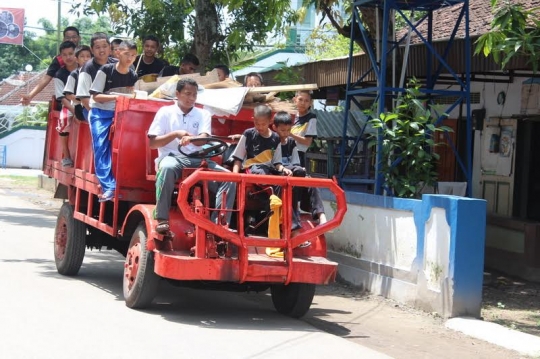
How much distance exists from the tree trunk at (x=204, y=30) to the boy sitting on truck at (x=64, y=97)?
12.5 ft

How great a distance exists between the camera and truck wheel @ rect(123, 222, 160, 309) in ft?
26.4

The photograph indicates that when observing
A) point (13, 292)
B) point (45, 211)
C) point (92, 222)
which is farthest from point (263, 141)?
point (45, 211)

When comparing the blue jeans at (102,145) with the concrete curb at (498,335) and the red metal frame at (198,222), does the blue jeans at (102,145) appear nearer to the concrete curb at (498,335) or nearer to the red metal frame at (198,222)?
the red metal frame at (198,222)

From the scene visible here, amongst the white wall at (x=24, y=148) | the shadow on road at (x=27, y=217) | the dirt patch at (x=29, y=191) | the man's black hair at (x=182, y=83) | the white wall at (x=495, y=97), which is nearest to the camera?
the man's black hair at (x=182, y=83)

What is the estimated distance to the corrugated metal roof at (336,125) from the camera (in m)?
13.5

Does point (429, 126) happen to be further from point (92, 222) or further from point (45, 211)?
point (45, 211)

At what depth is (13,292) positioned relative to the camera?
872cm

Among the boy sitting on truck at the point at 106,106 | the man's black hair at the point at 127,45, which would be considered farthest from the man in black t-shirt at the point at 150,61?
the man's black hair at the point at 127,45

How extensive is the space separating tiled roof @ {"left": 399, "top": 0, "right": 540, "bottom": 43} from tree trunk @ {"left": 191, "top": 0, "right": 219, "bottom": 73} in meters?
3.47

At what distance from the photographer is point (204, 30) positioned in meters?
15.6

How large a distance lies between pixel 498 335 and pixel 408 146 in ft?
10.4

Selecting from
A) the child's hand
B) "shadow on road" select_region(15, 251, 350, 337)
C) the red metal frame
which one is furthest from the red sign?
the child's hand

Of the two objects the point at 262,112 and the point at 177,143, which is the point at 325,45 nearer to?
the point at 262,112

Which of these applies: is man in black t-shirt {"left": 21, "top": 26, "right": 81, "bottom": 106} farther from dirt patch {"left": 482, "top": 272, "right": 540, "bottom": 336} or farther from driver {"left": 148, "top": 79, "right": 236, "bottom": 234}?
dirt patch {"left": 482, "top": 272, "right": 540, "bottom": 336}
